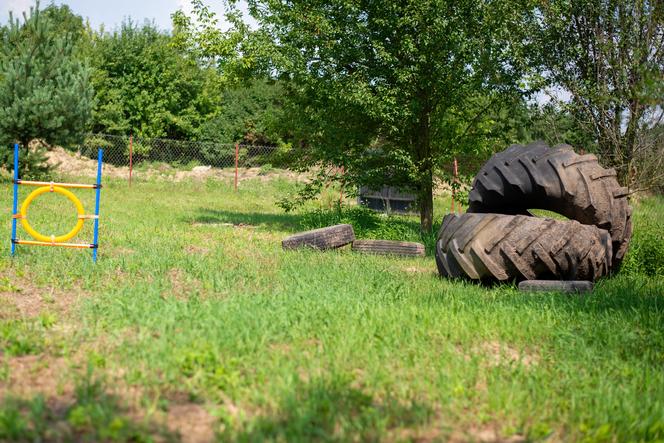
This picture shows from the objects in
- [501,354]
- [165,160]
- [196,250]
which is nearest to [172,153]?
[165,160]

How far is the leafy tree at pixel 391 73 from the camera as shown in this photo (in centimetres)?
1130

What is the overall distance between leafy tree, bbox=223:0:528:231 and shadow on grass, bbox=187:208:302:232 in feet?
5.20

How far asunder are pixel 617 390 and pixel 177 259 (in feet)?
17.6

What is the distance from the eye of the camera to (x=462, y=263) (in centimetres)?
705

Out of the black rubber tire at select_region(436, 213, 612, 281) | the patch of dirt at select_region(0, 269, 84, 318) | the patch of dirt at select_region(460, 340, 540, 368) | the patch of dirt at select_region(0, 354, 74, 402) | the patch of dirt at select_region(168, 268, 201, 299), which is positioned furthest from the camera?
the black rubber tire at select_region(436, 213, 612, 281)

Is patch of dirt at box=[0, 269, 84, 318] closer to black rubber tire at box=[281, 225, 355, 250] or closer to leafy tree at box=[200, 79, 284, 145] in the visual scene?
black rubber tire at box=[281, 225, 355, 250]

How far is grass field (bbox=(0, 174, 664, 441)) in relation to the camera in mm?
3445

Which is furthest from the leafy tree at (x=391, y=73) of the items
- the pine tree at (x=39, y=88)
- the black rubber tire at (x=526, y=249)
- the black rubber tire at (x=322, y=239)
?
the pine tree at (x=39, y=88)

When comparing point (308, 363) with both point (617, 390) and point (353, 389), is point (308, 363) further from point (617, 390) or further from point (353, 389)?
point (617, 390)

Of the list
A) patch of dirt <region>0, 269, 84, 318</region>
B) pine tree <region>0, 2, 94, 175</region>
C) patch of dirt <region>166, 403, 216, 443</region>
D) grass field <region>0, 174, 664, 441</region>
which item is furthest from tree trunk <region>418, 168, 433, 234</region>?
pine tree <region>0, 2, 94, 175</region>

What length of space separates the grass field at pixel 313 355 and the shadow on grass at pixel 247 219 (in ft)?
20.5

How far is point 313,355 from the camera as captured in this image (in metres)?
4.40

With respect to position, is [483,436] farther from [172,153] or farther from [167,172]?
[172,153]

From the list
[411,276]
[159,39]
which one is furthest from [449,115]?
[159,39]
